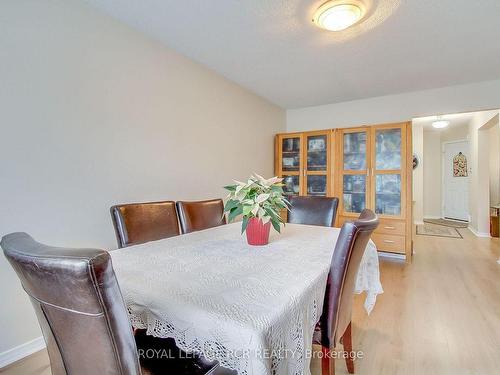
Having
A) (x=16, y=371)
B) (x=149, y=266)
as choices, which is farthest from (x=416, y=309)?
(x=16, y=371)

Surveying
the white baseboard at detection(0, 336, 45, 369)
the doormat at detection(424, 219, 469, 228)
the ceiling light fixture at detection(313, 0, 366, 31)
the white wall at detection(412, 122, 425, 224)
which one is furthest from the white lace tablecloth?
the doormat at detection(424, 219, 469, 228)

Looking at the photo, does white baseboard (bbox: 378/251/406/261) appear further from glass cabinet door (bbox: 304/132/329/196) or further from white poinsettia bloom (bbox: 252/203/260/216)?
white poinsettia bloom (bbox: 252/203/260/216)

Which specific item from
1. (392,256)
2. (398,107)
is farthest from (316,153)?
(392,256)

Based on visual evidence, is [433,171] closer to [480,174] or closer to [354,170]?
[480,174]

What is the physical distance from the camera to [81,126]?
175cm

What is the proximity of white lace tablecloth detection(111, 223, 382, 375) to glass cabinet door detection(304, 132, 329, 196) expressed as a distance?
266 cm

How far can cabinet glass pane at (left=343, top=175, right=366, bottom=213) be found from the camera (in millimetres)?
3580

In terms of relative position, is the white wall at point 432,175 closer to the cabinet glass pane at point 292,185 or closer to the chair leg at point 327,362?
the cabinet glass pane at point 292,185

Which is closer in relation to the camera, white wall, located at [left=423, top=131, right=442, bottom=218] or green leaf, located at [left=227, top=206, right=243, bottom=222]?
green leaf, located at [left=227, top=206, right=243, bottom=222]

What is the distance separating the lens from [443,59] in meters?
2.52

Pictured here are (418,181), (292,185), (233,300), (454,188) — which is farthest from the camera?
(454,188)

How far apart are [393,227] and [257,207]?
273 cm

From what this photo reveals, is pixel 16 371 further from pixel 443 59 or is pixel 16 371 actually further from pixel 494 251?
pixel 494 251

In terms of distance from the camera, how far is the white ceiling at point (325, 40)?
1794mm
